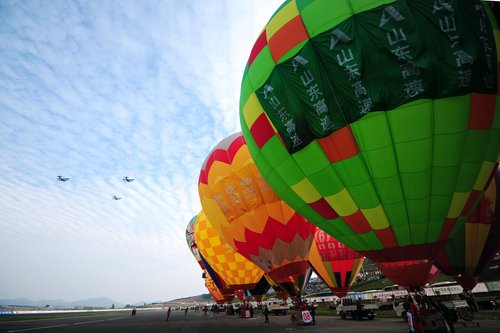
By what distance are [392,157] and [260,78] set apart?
Result: 526 centimetres

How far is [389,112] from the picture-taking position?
7816 mm

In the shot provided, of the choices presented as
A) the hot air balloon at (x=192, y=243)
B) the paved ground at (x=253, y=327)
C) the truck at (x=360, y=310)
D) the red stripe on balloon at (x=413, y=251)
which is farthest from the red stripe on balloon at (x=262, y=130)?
the hot air balloon at (x=192, y=243)

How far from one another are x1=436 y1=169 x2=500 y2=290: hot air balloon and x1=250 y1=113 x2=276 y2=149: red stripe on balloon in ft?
32.1

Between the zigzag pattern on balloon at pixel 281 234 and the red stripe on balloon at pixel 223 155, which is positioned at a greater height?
the red stripe on balloon at pixel 223 155

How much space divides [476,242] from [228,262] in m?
17.9

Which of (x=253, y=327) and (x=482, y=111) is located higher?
(x=482, y=111)

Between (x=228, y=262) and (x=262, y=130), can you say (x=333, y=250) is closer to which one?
(x=228, y=262)

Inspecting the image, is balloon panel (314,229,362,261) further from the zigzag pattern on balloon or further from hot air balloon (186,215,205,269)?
hot air balloon (186,215,205,269)

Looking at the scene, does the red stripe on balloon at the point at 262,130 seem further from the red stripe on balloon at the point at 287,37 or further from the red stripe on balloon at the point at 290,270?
the red stripe on balloon at the point at 290,270

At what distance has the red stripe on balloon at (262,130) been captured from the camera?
422 inches

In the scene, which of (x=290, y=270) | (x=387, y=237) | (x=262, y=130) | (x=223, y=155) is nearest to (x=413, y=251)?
(x=387, y=237)

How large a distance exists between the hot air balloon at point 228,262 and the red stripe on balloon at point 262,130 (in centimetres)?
1604

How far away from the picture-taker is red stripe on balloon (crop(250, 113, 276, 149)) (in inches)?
422

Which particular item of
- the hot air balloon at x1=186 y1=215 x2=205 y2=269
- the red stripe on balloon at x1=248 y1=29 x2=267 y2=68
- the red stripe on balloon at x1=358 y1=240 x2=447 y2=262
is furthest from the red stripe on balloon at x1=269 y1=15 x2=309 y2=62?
the hot air balloon at x1=186 y1=215 x2=205 y2=269
